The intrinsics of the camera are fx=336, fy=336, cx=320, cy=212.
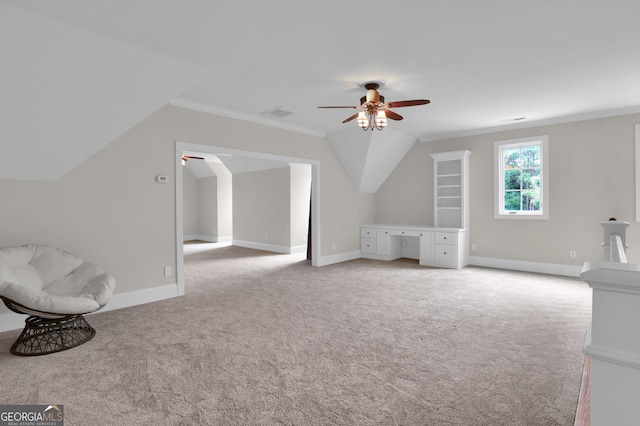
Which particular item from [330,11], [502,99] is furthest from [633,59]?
[330,11]

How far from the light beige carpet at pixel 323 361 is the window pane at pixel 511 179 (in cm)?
221

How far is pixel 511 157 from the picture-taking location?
6156mm

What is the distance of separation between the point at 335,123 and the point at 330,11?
334 cm

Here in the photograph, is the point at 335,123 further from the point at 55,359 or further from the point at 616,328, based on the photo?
the point at 616,328

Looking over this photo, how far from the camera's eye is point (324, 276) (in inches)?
223

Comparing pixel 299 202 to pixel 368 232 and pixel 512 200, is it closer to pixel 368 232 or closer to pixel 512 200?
pixel 368 232

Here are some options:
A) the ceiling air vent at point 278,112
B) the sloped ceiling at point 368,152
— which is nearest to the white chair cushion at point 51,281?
the ceiling air vent at point 278,112

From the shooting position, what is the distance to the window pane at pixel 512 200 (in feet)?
20.1

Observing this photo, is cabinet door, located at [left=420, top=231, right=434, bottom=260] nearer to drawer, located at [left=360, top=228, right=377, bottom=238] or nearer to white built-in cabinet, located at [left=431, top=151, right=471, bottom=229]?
white built-in cabinet, located at [left=431, top=151, right=471, bottom=229]

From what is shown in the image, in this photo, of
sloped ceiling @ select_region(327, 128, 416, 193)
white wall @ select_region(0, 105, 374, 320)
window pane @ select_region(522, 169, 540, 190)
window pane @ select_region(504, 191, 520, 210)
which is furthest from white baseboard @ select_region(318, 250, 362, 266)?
window pane @ select_region(522, 169, 540, 190)

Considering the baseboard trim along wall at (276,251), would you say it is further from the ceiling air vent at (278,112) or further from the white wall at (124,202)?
the ceiling air vent at (278,112)

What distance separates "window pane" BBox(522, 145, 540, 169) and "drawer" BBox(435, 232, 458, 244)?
1.74m

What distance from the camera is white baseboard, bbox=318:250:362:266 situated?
6.62 meters
